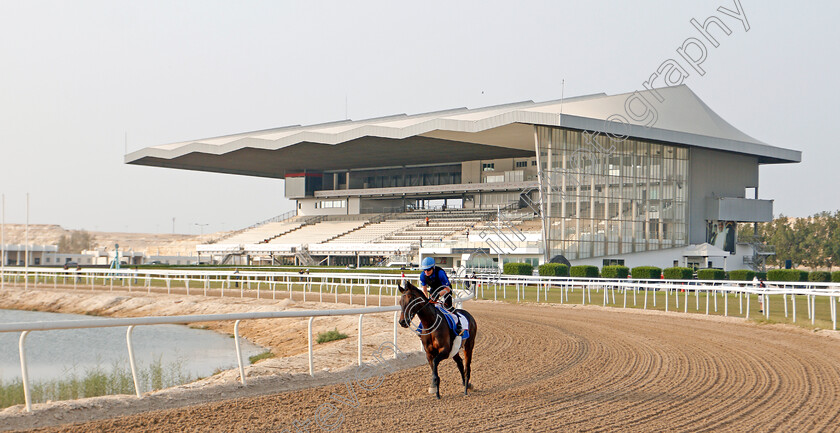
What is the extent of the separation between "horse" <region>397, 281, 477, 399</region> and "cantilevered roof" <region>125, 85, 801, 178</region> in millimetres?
30157

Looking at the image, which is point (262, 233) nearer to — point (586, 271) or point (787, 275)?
point (586, 271)

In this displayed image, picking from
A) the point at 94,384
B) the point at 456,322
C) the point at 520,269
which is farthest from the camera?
the point at 520,269

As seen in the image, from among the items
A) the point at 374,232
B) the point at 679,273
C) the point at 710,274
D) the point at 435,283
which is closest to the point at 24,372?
the point at 435,283

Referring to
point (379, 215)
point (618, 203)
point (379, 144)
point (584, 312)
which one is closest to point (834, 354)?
point (584, 312)

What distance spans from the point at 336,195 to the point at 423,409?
58482 millimetres

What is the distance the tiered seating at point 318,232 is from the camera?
2259 inches

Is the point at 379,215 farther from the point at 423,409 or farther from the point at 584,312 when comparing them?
the point at 423,409

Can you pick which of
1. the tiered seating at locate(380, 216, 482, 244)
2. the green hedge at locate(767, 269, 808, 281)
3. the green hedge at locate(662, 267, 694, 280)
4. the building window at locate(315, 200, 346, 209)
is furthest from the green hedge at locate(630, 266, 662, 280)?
the building window at locate(315, 200, 346, 209)

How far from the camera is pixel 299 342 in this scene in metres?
16.8

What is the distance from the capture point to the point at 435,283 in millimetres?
7996

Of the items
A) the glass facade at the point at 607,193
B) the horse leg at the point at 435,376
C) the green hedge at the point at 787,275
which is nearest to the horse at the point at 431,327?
the horse leg at the point at 435,376

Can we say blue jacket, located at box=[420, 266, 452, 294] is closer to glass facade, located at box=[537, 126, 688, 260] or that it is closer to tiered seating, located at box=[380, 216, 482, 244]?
glass facade, located at box=[537, 126, 688, 260]

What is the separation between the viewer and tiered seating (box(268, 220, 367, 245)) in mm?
57375

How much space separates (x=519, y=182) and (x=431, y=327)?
46.8m
